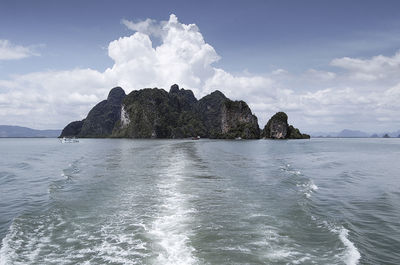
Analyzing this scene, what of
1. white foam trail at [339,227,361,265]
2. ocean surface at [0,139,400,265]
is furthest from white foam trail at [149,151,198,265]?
white foam trail at [339,227,361,265]

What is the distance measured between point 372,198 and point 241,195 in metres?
8.72

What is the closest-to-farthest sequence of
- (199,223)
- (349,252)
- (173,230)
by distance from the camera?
(349,252), (173,230), (199,223)

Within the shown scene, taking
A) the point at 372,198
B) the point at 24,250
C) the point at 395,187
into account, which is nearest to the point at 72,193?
the point at 24,250

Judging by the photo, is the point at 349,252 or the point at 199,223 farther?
the point at 199,223

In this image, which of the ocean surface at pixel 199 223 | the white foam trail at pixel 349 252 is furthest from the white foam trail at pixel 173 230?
the white foam trail at pixel 349 252

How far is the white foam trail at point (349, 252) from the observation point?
8812 millimetres

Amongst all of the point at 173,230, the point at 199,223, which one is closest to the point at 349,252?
the point at 199,223

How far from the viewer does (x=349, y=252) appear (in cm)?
946

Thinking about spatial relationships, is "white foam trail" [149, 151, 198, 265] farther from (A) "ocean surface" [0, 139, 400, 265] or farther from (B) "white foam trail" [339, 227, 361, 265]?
(B) "white foam trail" [339, 227, 361, 265]

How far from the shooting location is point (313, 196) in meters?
18.6

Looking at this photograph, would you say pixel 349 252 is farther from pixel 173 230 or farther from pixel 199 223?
pixel 173 230

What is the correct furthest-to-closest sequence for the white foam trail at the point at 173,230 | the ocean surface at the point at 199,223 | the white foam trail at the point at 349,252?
the ocean surface at the point at 199,223 < the white foam trail at the point at 173,230 < the white foam trail at the point at 349,252

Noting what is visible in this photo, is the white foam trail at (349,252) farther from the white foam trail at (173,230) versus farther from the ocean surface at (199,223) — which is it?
the white foam trail at (173,230)

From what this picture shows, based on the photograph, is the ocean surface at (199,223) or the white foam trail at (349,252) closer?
the white foam trail at (349,252)
